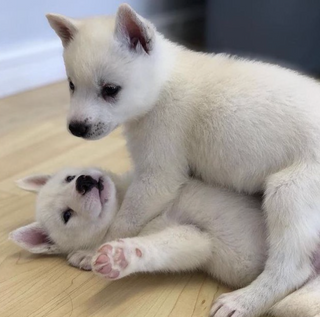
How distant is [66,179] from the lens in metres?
1.77

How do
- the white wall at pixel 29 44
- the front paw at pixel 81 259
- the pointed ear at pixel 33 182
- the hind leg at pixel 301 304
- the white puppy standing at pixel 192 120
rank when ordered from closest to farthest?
1. the hind leg at pixel 301 304
2. the white puppy standing at pixel 192 120
3. the front paw at pixel 81 259
4. the pointed ear at pixel 33 182
5. the white wall at pixel 29 44

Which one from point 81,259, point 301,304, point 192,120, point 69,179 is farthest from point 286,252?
point 69,179

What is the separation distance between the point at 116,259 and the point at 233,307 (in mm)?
315

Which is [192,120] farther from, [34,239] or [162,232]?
[34,239]

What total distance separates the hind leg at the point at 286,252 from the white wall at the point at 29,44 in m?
2.10

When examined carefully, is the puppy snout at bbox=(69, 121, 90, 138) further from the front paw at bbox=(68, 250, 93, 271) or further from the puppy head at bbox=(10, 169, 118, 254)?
the front paw at bbox=(68, 250, 93, 271)

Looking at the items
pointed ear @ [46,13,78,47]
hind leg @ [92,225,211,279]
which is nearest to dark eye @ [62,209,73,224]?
hind leg @ [92,225,211,279]

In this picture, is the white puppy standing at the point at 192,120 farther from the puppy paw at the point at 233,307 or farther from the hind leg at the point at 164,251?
the hind leg at the point at 164,251

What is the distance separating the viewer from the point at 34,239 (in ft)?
5.56

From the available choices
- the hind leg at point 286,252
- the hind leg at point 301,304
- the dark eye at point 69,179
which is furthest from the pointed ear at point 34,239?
the hind leg at point 301,304

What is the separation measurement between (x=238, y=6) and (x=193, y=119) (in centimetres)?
223

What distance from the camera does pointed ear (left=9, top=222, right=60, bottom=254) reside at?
165 cm

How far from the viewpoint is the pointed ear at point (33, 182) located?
6.19 feet

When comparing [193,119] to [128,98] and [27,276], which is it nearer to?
[128,98]
